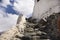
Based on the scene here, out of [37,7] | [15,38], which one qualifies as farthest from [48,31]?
[37,7]

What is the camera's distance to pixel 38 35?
17.0 feet

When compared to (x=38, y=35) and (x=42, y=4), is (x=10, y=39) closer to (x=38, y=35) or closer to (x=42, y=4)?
(x=38, y=35)

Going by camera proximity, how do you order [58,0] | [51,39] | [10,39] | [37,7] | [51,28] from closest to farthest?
[51,39]
[10,39]
[51,28]
[58,0]
[37,7]

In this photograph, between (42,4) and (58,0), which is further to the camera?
(42,4)

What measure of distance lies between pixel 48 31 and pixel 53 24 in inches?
13.9

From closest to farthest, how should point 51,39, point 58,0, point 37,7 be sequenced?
point 51,39 < point 58,0 < point 37,7

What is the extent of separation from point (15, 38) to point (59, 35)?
128cm

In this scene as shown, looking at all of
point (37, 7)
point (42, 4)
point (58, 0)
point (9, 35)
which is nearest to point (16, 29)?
point (9, 35)

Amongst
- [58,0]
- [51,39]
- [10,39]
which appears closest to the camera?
[51,39]

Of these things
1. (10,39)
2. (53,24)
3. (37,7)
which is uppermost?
(37,7)

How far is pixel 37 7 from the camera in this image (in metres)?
10.6

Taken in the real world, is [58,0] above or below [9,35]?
above

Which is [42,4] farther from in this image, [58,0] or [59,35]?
[59,35]

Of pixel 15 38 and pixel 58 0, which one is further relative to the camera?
pixel 58 0
